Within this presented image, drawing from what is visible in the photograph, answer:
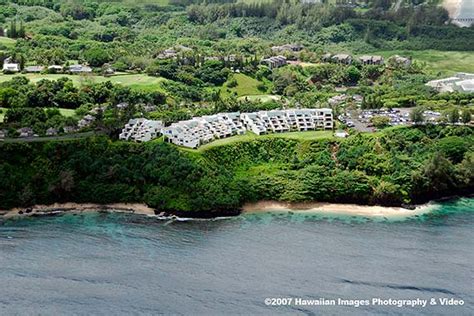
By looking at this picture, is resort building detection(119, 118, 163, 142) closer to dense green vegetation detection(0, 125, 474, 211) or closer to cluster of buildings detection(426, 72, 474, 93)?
dense green vegetation detection(0, 125, 474, 211)

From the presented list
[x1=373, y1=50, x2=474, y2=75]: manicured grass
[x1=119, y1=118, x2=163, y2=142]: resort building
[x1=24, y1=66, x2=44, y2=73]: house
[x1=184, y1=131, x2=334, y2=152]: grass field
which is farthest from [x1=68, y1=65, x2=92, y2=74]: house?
[x1=373, y1=50, x2=474, y2=75]: manicured grass

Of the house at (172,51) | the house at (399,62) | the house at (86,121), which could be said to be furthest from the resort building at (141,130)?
the house at (399,62)

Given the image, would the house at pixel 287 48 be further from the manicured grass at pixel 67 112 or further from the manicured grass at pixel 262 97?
the manicured grass at pixel 67 112

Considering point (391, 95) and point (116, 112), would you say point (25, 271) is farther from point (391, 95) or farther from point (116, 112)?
point (391, 95)

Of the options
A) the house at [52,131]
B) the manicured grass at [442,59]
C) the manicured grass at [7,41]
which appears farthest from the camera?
the manicured grass at [442,59]

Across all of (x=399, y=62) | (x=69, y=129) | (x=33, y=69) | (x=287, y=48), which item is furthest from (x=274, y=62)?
(x=69, y=129)

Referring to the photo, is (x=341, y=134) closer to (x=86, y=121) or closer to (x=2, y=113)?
(x=86, y=121)

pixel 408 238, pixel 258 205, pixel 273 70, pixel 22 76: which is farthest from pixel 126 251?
pixel 273 70
